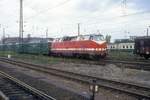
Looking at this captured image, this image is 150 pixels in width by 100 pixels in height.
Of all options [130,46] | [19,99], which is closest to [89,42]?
[19,99]

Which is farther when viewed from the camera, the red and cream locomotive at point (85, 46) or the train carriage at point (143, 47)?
the train carriage at point (143, 47)

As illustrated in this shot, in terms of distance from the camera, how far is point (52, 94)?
45.3 ft

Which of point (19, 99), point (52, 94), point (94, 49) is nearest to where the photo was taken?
point (19, 99)

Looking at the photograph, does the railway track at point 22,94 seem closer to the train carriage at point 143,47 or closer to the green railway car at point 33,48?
the train carriage at point 143,47

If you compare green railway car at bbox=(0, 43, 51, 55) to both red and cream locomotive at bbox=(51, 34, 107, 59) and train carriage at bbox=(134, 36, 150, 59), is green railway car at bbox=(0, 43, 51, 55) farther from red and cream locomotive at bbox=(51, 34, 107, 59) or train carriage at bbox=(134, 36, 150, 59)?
train carriage at bbox=(134, 36, 150, 59)

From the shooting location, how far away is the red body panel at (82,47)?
37094 mm

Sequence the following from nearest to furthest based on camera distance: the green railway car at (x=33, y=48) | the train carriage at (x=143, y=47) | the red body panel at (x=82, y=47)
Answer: the red body panel at (x=82, y=47) < the train carriage at (x=143, y=47) < the green railway car at (x=33, y=48)

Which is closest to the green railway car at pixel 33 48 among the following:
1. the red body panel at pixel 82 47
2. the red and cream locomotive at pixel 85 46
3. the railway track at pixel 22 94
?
the red body panel at pixel 82 47

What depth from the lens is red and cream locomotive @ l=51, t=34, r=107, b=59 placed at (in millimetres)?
37125

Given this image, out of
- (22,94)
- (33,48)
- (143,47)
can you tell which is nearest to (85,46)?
(143,47)

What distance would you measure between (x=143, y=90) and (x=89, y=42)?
903 inches

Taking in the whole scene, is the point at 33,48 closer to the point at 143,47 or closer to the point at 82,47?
the point at 82,47

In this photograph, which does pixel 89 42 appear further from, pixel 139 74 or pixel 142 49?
pixel 139 74

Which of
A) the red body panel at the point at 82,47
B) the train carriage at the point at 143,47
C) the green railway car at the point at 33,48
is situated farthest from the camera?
the green railway car at the point at 33,48
